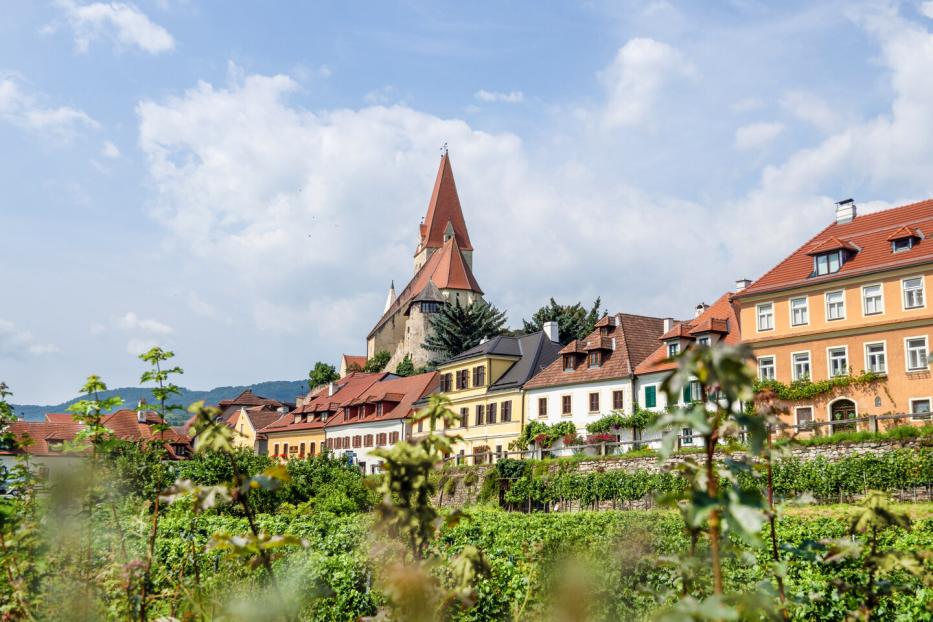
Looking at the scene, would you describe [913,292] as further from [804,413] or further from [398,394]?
[398,394]

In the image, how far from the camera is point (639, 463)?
1326 inches

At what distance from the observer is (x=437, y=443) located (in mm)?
3588

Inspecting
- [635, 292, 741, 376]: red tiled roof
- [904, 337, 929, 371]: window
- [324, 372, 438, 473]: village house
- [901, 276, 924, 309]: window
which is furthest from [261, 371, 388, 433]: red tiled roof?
[901, 276, 924, 309]: window

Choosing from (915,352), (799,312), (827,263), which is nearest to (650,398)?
(799,312)

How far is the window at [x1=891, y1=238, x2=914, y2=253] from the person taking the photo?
111ft

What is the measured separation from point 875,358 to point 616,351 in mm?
14840

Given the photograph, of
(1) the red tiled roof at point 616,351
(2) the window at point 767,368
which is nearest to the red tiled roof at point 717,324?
(1) the red tiled roof at point 616,351

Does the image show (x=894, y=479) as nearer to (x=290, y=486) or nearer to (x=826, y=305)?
(x=826, y=305)

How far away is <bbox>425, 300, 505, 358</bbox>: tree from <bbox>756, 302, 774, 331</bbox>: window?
48.1 meters

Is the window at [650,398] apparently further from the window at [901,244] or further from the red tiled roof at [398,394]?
the red tiled roof at [398,394]

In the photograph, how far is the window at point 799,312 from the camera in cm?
3650

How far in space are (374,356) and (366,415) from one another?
42.5 metres

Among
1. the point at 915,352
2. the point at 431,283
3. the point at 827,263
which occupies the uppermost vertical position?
the point at 431,283

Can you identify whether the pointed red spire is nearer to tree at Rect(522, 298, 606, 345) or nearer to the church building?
the church building
